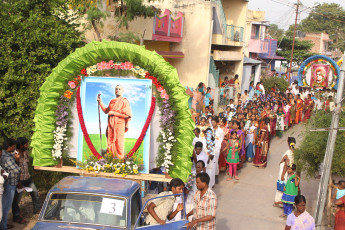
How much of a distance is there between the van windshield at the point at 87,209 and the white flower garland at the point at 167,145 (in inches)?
101

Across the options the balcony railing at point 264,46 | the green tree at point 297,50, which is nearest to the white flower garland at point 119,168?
the balcony railing at point 264,46

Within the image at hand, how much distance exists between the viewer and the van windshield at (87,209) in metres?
6.48

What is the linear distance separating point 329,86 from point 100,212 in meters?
22.2

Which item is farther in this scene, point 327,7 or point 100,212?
point 327,7

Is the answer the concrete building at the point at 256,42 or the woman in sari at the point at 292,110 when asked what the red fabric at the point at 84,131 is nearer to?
the woman in sari at the point at 292,110

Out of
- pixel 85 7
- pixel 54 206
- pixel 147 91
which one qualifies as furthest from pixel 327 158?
pixel 85 7

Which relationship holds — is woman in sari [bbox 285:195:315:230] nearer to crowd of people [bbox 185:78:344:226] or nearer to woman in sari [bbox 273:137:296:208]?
crowd of people [bbox 185:78:344:226]

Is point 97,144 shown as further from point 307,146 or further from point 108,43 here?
point 307,146

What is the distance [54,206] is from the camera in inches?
260

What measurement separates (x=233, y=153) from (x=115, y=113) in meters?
5.51

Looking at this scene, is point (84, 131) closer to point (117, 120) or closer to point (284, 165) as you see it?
point (117, 120)

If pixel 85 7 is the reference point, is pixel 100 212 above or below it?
below

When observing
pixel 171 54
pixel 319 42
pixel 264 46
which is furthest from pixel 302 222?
pixel 319 42

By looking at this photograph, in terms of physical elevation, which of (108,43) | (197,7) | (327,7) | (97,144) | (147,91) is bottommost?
(97,144)
